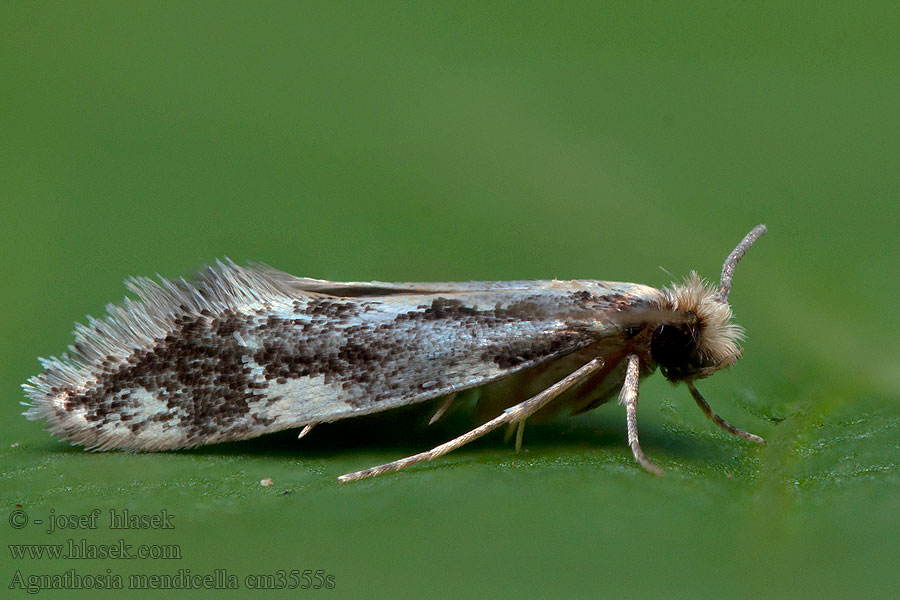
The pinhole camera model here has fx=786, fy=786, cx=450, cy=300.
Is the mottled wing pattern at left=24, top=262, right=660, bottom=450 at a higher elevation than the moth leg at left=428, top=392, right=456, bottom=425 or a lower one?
higher

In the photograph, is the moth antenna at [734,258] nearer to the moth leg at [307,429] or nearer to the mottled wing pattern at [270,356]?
the mottled wing pattern at [270,356]

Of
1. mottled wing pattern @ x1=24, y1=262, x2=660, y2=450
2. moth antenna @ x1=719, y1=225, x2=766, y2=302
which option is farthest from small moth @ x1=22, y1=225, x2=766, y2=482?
moth antenna @ x1=719, y1=225, x2=766, y2=302

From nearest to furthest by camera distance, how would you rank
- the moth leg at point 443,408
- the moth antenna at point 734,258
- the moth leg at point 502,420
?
the moth leg at point 502,420 → the moth leg at point 443,408 → the moth antenna at point 734,258

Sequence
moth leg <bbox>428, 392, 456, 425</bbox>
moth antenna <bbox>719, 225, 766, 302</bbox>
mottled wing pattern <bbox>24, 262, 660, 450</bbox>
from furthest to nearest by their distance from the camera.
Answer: moth antenna <bbox>719, 225, 766, 302</bbox> < moth leg <bbox>428, 392, 456, 425</bbox> < mottled wing pattern <bbox>24, 262, 660, 450</bbox>

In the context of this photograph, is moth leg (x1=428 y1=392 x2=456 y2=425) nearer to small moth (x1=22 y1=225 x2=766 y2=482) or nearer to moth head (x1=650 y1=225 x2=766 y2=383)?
small moth (x1=22 y1=225 x2=766 y2=482)

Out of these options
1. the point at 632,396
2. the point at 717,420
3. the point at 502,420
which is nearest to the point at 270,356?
the point at 502,420

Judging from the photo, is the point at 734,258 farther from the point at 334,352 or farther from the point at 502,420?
the point at 334,352

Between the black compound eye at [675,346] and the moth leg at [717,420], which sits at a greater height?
the black compound eye at [675,346]

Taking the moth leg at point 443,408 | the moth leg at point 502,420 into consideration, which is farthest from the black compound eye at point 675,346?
the moth leg at point 443,408
